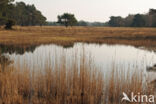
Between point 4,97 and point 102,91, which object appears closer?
point 4,97

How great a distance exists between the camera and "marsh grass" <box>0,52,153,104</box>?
5055 millimetres

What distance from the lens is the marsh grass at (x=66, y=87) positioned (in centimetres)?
505

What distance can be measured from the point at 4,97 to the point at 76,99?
75.4 inches

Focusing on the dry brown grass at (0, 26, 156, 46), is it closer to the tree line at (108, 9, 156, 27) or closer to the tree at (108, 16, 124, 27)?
the tree line at (108, 9, 156, 27)

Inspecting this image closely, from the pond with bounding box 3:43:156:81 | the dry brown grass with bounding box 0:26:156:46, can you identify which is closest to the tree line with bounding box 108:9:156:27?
the dry brown grass with bounding box 0:26:156:46

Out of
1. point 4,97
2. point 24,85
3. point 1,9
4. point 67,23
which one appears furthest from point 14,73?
point 67,23

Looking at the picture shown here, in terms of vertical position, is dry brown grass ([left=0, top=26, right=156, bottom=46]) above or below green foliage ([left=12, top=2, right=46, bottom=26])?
below

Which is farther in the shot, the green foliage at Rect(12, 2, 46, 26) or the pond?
the green foliage at Rect(12, 2, 46, 26)

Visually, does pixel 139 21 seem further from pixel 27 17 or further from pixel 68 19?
pixel 27 17

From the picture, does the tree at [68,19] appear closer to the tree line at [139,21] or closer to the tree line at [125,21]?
the tree line at [125,21]

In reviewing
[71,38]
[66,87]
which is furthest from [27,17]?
[66,87]

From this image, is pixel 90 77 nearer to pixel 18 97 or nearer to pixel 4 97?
pixel 18 97

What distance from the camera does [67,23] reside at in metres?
60.2

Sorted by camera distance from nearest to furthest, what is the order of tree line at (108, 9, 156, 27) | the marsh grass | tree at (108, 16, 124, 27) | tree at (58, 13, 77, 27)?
the marsh grass, tree at (58, 13, 77, 27), tree line at (108, 9, 156, 27), tree at (108, 16, 124, 27)
